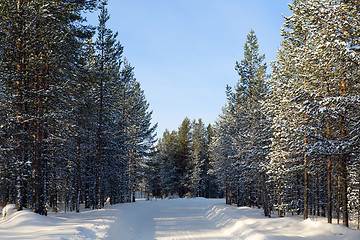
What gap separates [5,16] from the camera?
13656mm

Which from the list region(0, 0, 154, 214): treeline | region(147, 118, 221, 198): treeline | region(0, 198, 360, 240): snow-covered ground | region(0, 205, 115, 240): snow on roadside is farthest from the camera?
region(147, 118, 221, 198): treeline

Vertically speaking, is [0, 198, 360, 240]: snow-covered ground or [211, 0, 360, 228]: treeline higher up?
[211, 0, 360, 228]: treeline

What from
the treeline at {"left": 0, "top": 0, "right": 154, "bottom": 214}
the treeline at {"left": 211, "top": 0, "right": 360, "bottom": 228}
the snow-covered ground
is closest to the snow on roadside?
the snow-covered ground

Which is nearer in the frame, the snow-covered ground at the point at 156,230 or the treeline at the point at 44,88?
the snow-covered ground at the point at 156,230

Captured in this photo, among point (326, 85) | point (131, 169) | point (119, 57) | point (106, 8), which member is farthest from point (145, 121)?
point (326, 85)

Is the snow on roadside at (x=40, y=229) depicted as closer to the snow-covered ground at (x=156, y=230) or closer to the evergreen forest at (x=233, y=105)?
the snow-covered ground at (x=156, y=230)

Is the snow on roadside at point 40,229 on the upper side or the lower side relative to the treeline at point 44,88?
lower

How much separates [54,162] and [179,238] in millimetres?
10528

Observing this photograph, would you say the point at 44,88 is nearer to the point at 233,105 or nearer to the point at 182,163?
the point at 233,105

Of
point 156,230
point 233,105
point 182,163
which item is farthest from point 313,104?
point 182,163

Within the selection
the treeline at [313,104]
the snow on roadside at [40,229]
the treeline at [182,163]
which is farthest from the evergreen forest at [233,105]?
the treeline at [182,163]

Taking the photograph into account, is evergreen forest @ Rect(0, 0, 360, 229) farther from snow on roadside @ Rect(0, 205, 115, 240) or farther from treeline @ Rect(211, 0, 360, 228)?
snow on roadside @ Rect(0, 205, 115, 240)

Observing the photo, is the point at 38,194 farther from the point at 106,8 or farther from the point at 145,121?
the point at 145,121

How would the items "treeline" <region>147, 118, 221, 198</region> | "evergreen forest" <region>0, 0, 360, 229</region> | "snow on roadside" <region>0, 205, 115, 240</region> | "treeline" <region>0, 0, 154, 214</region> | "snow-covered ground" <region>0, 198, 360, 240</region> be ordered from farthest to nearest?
"treeline" <region>147, 118, 221, 198</region>, "treeline" <region>0, 0, 154, 214</region>, "evergreen forest" <region>0, 0, 360, 229</region>, "snow-covered ground" <region>0, 198, 360, 240</region>, "snow on roadside" <region>0, 205, 115, 240</region>
